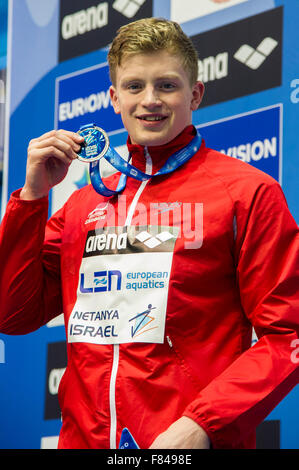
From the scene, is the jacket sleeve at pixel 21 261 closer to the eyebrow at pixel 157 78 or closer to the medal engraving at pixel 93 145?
the medal engraving at pixel 93 145

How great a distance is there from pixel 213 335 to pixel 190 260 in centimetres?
16

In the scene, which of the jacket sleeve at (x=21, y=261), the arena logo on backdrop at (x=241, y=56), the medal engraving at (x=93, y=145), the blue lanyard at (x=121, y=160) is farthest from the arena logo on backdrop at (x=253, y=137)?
the jacket sleeve at (x=21, y=261)

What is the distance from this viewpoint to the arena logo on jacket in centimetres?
170

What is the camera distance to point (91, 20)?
10.3ft

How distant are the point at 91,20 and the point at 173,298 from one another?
68.5 inches

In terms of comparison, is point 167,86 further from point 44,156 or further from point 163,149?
point 44,156

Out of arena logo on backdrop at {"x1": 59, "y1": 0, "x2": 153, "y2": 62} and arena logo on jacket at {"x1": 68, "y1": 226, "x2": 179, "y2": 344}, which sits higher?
arena logo on backdrop at {"x1": 59, "y1": 0, "x2": 153, "y2": 62}

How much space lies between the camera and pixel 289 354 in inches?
62.4

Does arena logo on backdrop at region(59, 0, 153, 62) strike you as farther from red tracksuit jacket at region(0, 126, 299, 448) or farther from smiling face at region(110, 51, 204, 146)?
red tracksuit jacket at region(0, 126, 299, 448)

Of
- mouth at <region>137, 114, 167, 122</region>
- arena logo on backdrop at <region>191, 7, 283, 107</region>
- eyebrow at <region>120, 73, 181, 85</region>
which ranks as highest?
arena logo on backdrop at <region>191, 7, 283, 107</region>

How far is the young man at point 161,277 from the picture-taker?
1595 mm

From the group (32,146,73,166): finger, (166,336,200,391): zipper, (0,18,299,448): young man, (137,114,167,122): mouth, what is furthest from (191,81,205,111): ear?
(166,336,200,391): zipper

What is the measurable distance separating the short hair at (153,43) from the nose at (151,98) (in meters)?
0.08

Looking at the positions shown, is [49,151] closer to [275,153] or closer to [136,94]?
[136,94]
